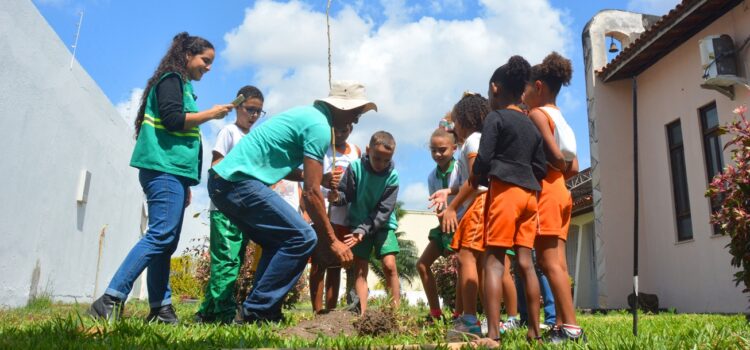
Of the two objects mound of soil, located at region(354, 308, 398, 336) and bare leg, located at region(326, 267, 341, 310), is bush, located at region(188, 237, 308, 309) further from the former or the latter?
mound of soil, located at region(354, 308, 398, 336)

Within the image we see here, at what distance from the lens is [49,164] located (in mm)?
7711

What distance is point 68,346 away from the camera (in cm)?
250

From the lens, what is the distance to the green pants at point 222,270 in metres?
4.41

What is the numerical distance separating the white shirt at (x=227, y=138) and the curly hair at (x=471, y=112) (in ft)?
6.35

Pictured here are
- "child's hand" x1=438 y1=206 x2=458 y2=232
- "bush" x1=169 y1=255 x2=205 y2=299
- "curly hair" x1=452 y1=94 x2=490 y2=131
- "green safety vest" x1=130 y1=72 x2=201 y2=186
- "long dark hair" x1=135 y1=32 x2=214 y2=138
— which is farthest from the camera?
"bush" x1=169 y1=255 x2=205 y2=299

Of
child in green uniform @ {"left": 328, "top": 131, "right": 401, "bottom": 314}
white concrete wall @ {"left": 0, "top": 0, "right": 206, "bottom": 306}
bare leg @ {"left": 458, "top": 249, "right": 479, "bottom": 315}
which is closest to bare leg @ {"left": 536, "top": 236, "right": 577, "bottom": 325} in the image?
bare leg @ {"left": 458, "top": 249, "right": 479, "bottom": 315}

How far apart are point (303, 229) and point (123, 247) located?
1026 cm

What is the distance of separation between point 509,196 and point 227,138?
299cm

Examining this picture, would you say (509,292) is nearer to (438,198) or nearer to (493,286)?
(493,286)

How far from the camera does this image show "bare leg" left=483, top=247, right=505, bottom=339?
3049 mm

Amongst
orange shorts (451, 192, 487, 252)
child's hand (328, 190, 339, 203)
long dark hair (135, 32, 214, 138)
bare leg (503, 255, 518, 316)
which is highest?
long dark hair (135, 32, 214, 138)

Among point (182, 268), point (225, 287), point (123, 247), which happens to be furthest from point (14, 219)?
point (182, 268)

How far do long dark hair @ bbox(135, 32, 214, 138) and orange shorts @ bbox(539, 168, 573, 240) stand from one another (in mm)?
2584

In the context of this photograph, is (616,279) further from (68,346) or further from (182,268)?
(182,268)
